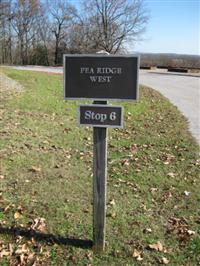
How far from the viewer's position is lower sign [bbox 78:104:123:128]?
11.0 feet

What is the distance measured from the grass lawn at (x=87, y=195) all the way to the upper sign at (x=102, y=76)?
1.49 meters

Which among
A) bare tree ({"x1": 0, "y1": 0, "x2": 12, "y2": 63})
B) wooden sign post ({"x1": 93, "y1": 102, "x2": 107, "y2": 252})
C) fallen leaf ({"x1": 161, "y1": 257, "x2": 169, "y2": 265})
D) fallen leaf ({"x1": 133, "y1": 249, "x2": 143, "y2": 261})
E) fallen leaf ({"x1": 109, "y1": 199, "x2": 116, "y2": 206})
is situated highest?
bare tree ({"x1": 0, "y1": 0, "x2": 12, "y2": 63})

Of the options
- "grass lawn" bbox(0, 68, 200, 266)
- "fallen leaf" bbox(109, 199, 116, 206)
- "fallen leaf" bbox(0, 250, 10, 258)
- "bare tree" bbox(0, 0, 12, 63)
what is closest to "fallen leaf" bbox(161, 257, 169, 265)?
"grass lawn" bbox(0, 68, 200, 266)

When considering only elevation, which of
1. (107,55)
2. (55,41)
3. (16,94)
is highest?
(55,41)

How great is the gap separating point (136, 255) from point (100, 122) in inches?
51.2

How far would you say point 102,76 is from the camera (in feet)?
10.8

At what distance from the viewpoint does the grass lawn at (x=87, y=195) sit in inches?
146

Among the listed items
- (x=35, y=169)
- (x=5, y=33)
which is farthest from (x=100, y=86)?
(x=5, y=33)

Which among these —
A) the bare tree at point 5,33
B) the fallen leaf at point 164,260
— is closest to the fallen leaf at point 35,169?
the fallen leaf at point 164,260

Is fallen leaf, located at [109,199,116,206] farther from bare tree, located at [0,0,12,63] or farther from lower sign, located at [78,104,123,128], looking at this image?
bare tree, located at [0,0,12,63]

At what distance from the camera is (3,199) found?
4.64m

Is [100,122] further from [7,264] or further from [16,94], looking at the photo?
[16,94]

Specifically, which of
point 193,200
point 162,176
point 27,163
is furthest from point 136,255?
point 27,163

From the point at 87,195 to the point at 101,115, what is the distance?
180cm
